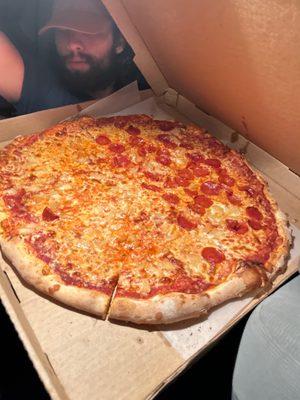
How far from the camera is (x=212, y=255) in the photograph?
5.81 ft

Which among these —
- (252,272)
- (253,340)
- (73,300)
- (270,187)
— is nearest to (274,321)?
(253,340)

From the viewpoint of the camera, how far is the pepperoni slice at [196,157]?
228 centimetres

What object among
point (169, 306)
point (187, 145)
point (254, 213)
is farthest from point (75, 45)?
point (169, 306)

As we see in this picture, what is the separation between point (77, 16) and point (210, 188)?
4.39 ft

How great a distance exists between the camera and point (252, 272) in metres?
1.67

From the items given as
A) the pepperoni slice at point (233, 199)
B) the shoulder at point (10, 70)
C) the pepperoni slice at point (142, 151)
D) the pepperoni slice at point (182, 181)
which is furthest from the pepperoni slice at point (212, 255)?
the shoulder at point (10, 70)

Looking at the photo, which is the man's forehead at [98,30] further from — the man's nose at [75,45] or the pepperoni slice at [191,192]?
the pepperoni slice at [191,192]

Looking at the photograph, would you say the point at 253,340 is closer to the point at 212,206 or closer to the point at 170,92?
the point at 212,206

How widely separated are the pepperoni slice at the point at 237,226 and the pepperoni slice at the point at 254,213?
0.25ft

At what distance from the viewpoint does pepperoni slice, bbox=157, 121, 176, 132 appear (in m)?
2.47

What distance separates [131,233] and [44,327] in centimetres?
56

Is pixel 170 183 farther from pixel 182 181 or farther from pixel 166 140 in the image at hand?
pixel 166 140

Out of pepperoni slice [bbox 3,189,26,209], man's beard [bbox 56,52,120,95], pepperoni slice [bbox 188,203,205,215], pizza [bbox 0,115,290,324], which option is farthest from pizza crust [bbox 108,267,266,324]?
man's beard [bbox 56,52,120,95]

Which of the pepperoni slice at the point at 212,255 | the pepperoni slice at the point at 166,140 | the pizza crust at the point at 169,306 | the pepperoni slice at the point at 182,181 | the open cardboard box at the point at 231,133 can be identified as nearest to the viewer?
the open cardboard box at the point at 231,133
